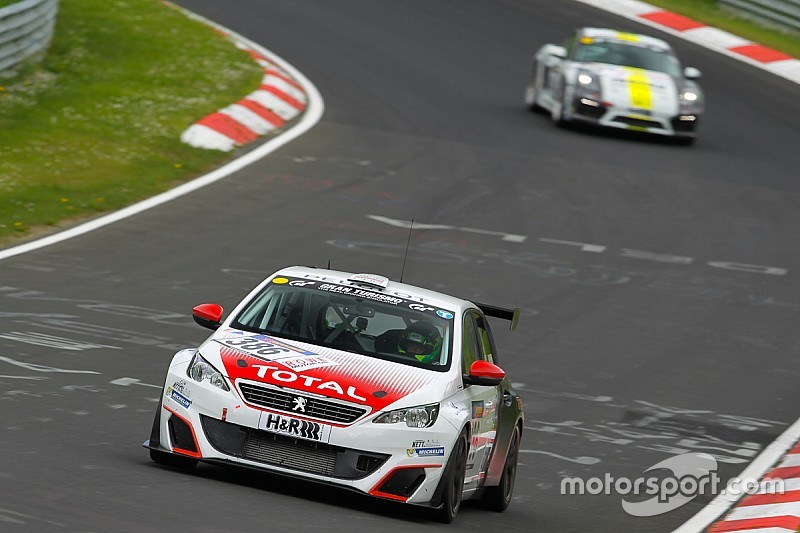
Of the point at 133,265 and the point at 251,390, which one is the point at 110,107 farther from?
the point at 251,390

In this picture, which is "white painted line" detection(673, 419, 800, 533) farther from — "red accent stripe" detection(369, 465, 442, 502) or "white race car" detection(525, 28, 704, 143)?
"white race car" detection(525, 28, 704, 143)

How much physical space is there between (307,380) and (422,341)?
0.99m

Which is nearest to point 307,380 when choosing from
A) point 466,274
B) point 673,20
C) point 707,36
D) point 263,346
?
point 263,346

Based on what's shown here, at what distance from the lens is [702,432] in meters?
11.9

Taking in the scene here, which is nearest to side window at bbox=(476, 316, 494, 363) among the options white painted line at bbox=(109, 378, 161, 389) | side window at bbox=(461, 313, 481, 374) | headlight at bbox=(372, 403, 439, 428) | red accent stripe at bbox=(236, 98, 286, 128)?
side window at bbox=(461, 313, 481, 374)

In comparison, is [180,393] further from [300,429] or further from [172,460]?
[300,429]

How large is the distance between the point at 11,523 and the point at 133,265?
8350mm

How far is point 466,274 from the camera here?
53.0 ft

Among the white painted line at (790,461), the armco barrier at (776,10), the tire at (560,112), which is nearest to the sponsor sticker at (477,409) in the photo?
the white painted line at (790,461)

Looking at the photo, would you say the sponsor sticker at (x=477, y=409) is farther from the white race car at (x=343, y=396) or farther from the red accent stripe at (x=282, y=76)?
the red accent stripe at (x=282, y=76)

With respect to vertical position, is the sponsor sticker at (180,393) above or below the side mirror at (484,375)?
below

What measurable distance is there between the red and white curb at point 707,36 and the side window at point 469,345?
21.4m

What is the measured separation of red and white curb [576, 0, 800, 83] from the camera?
98.9 ft

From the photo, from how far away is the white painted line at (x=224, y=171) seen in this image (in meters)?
15.5
